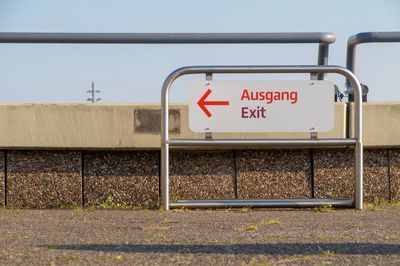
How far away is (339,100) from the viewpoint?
7.28 m

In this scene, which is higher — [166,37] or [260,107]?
[166,37]

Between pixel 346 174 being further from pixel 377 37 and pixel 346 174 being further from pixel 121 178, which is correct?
pixel 121 178

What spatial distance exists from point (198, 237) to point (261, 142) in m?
2.13

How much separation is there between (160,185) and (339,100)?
1692mm

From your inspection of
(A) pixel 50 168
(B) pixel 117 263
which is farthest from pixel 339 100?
(B) pixel 117 263

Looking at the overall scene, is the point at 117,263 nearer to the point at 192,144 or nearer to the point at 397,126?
the point at 192,144

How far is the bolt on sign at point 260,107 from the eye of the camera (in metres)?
6.82

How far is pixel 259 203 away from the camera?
21.9 ft

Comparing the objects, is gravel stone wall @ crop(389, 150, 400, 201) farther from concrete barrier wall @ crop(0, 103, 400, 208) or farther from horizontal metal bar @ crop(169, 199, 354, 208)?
horizontal metal bar @ crop(169, 199, 354, 208)

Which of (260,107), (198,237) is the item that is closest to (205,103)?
(260,107)

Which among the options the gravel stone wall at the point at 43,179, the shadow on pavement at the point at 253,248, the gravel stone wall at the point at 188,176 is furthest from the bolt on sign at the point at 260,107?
the shadow on pavement at the point at 253,248

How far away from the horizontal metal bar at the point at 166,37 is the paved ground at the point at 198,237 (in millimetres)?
1469

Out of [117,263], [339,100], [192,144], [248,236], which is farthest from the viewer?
[339,100]

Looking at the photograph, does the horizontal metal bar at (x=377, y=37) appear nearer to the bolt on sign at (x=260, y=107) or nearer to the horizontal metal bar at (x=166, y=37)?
the horizontal metal bar at (x=166, y=37)
